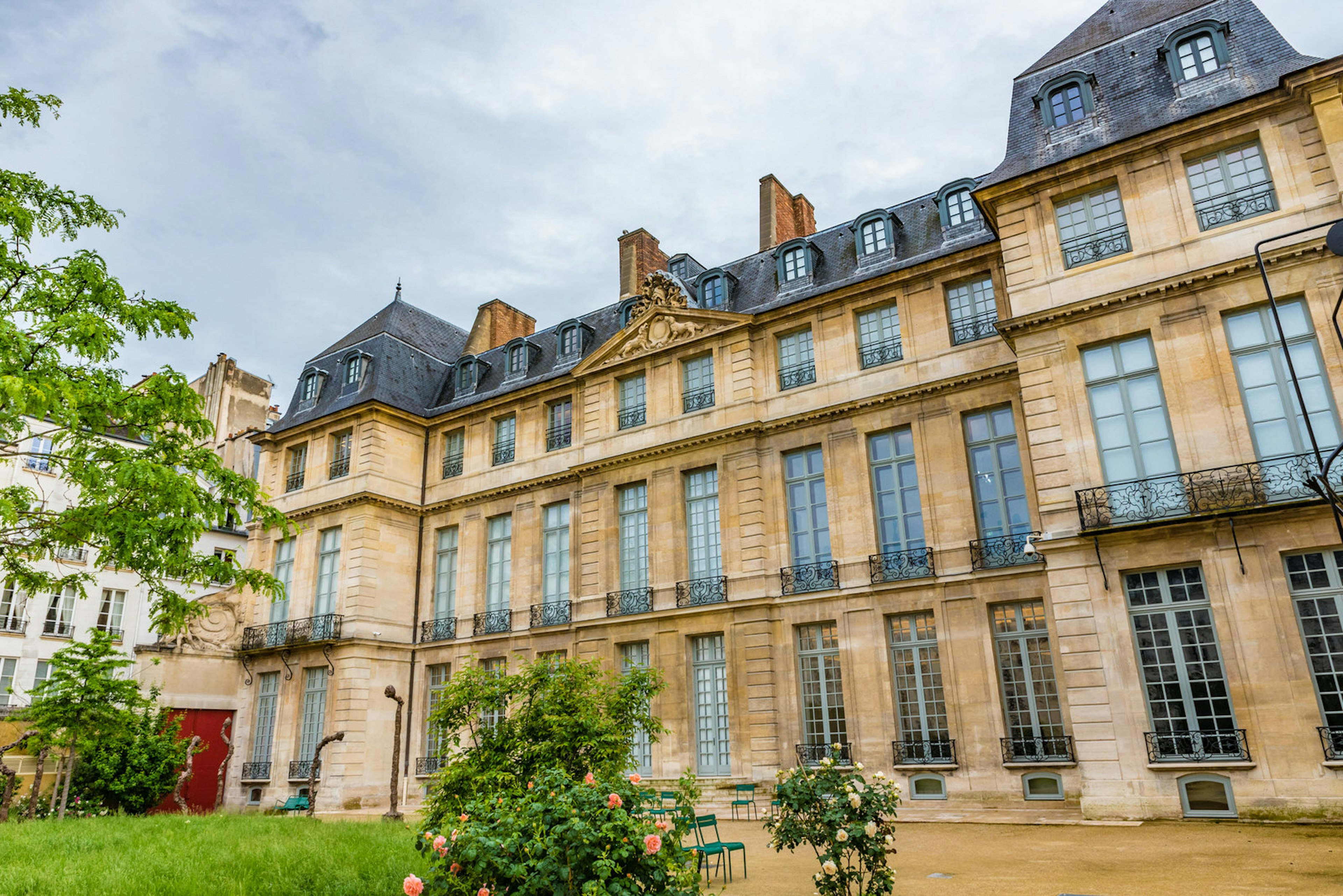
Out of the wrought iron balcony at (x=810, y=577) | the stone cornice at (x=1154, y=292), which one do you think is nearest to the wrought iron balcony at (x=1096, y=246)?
the stone cornice at (x=1154, y=292)

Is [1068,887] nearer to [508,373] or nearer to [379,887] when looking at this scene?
[379,887]

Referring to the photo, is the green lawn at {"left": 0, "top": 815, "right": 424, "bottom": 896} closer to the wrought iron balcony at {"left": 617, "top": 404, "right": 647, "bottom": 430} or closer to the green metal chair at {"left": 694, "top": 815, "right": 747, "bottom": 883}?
the green metal chair at {"left": 694, "top": 815, "right": 747, "bottom": 883}

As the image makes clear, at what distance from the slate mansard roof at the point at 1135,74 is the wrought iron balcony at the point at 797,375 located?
4.99 metres

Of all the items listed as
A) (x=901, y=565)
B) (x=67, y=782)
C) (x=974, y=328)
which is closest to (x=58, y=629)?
(x=67, y=782)

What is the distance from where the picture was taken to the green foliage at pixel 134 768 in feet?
65.0

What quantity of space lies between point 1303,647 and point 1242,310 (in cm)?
484

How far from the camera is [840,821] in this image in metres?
7.07

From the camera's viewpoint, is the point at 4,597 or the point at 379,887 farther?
the point at 4,597

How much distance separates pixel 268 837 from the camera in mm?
10367

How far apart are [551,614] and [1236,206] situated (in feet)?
51.1

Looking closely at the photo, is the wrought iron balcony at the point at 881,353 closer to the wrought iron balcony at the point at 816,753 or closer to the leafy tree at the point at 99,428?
the wrought iron balcony at the point at 816,753

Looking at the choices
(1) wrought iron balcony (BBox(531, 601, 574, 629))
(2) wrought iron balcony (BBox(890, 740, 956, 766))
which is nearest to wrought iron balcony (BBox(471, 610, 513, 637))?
(1) wrought iron balcony (BBox(531, 601, 574, 629))

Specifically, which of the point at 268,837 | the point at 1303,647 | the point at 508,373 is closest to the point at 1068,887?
the point at 1303,647

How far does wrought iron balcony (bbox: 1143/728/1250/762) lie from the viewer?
11.5 meters
